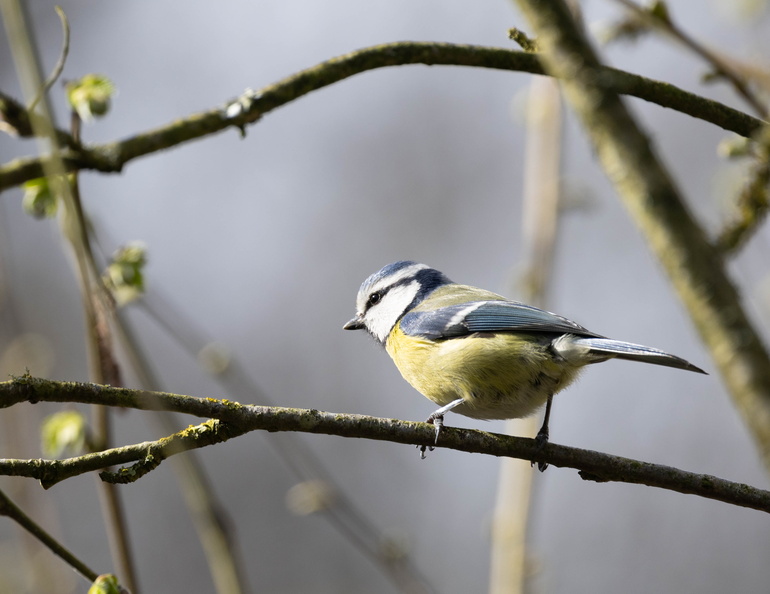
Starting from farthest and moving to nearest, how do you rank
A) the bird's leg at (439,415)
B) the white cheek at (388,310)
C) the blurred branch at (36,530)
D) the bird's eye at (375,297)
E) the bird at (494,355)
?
the bird's eye at (375,297) → the white cheek at (388,310) → the bird at (494,355) → the bird's leg at (439,415) → the blurred branch at (36,530)

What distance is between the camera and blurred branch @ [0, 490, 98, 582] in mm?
1047

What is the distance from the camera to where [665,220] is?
2.18ft

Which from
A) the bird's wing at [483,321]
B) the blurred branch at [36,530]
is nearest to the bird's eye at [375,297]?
the bird's wing at [483,321]

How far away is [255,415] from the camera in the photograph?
1199mm

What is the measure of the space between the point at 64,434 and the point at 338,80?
95 centimetres

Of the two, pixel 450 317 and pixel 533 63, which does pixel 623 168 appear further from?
pixel 450 317

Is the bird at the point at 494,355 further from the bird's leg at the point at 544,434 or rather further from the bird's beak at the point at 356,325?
the bird's beak at the point at 356,325

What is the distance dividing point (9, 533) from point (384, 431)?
5.14m

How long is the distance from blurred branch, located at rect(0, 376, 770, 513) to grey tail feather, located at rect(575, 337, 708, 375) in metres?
0.26

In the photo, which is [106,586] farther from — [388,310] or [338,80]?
[388,310]

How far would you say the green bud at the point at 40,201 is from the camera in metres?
1.72

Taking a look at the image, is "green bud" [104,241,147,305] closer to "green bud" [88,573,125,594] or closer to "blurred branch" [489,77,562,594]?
"green bud" [88,573,125,594]

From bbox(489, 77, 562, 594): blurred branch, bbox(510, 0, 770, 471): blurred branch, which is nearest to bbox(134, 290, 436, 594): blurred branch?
bbox(489, 77, 562, 594): blurred branch

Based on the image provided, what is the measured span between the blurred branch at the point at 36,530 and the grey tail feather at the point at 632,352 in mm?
1182
